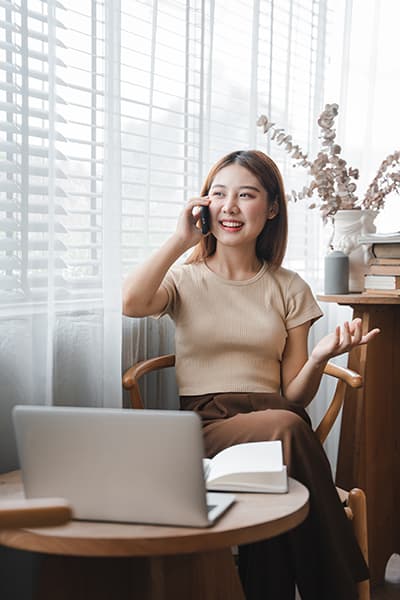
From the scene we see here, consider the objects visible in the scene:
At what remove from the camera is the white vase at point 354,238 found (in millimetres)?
2324

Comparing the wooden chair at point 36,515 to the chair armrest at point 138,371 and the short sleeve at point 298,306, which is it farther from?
the short sleeve at point 298,306

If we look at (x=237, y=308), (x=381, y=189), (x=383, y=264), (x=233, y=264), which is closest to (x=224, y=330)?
(x=237, y=308)

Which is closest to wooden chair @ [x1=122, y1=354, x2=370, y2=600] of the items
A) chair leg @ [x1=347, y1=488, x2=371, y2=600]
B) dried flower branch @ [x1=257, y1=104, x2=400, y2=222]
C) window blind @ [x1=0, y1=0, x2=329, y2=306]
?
chair leg @ [x1=347, y1=488, x2=371, y2=600]

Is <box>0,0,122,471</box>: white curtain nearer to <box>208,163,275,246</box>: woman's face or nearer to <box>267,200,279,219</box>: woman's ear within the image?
<box>208,163,275,246</box>: woman's face

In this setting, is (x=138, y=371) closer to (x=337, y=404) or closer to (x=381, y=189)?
(x=337, y=404)

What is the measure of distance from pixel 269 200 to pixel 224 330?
0.36 meters

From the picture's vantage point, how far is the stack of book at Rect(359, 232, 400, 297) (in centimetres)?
224

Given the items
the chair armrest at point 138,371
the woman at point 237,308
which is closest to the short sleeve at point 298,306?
the woman at point 237,308

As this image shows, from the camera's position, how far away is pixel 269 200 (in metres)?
2.04

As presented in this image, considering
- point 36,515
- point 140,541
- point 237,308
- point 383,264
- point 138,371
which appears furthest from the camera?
point 383,264

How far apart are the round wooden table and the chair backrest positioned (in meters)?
0.44

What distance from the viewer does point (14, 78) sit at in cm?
163

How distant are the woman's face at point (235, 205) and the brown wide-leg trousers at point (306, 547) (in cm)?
50

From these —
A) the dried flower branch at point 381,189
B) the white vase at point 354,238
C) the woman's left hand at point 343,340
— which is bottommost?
the woman's left hand at point 343,340
